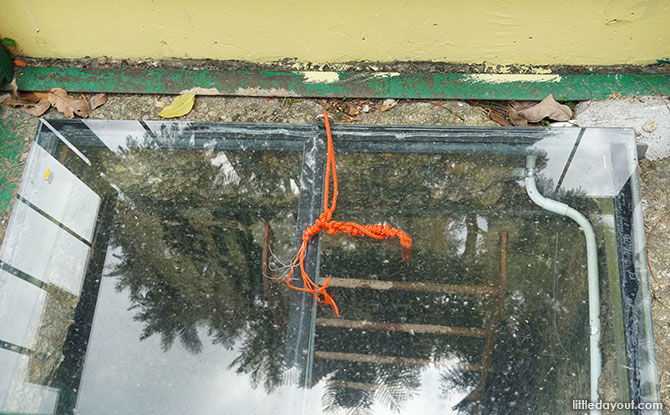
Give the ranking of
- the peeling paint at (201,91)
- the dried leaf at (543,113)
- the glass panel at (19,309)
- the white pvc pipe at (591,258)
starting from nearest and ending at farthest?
the white pvc pipe at (591,258)
the glass panel at (19,309)
the dried leaf at (543,113)
the peeling paint at (201,91)

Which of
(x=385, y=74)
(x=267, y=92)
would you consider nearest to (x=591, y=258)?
(x=385, y=74)

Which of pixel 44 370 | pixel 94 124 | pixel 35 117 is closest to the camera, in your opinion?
pixel 44 370

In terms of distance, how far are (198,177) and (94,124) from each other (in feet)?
1.48

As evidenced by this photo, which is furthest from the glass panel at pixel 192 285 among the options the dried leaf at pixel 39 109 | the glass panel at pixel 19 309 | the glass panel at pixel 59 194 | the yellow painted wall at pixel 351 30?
the yellow painted wall at pixel 351 30

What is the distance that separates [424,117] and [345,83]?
0.35m

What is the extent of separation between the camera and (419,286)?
5.65 ft

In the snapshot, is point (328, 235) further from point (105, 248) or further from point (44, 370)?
point (44, 370)

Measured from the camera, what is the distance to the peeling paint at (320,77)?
6.54 feet

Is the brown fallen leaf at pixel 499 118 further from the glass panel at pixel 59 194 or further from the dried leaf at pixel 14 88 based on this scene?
the dried leaf at pixel 14 88

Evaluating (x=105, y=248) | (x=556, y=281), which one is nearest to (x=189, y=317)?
(x=105, y=248)

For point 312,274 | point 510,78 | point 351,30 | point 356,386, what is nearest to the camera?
point 356,386

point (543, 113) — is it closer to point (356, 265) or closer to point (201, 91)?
point (356, 265)

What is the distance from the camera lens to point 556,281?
5.57 ft

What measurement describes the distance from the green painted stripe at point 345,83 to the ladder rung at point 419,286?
0.76 metres
